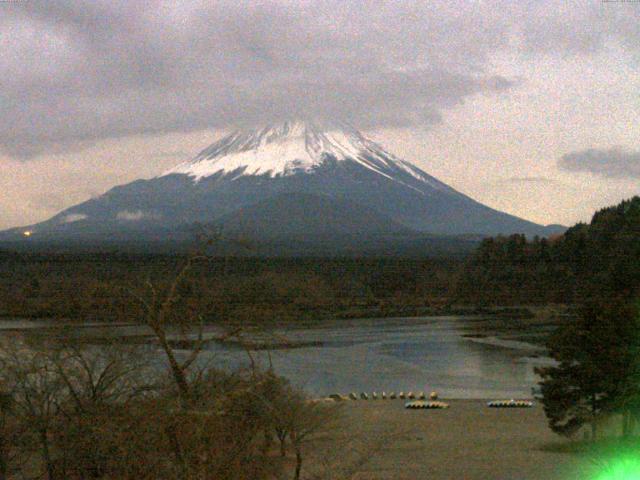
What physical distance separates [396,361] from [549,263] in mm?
20110

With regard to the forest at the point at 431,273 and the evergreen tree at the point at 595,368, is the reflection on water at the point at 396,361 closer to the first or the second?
the forest at the point at 431,273

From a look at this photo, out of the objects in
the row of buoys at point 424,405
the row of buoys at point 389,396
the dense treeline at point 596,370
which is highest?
the dense treeline at point 596,370

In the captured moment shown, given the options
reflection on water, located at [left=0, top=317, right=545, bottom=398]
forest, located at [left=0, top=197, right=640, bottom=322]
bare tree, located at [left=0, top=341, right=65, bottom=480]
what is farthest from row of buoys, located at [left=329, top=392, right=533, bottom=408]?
bare tree, located at [left=0, top=341, right=65, bottom=480]

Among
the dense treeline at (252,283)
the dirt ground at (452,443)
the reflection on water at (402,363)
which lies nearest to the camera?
the dirt ground at (452,443)

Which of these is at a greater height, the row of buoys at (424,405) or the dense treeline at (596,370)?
the dense treeline at (596,370)

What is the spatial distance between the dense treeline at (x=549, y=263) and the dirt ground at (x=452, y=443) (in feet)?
73.8

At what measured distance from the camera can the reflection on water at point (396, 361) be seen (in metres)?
22.2

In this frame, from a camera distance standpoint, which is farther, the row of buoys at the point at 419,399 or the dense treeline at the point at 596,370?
the row of buoys at the point at 419,399

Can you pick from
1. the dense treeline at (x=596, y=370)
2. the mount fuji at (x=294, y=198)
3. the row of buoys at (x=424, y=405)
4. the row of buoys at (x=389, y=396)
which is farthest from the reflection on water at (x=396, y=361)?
the mount fuji at (x=294, y=198)

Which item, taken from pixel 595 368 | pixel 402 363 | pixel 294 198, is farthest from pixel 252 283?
pixel 294 198

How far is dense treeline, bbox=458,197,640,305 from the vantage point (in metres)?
41.8

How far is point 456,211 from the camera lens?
142 metres

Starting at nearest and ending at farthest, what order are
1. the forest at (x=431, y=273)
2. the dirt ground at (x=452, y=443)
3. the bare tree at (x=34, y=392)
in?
the bare tree at (x=34, y=392), the dirt ground at (x=452, y=443), the forest at (x=431, y=273)

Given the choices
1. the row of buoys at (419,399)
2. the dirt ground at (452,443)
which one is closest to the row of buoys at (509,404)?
the row of buoys at (419,399)
